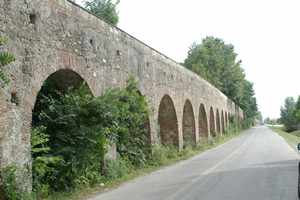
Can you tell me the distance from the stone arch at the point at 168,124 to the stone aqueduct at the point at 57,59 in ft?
7.62

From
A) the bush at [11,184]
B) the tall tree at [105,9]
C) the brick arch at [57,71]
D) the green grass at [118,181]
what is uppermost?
the tall tree at [105,9]

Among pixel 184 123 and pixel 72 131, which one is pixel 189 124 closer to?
pixel 184 123

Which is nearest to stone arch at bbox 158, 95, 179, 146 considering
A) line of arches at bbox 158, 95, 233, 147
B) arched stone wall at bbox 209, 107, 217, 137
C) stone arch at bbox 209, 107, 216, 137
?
line of arches at bbox 158, 95, 233, 147

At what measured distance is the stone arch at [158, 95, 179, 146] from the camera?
22188mm

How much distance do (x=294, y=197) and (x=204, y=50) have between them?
58489mm

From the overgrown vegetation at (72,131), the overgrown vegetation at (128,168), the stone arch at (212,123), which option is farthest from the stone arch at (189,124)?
the overgrown vegetation at (72,131)

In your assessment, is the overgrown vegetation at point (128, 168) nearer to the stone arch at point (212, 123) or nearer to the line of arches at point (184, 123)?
the line of arches at point (184, 123)

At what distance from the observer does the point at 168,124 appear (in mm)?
22531

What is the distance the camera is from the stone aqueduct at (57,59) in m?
8.80

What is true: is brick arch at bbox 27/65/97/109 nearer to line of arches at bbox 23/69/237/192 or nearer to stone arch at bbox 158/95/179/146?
line of arches at bbox 23/69/237/192

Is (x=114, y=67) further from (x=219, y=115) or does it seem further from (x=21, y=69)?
(x=219, y=115)

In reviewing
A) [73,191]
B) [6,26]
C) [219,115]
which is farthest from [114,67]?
[219,115]

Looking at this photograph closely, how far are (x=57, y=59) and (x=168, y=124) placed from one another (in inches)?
497

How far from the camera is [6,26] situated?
28.5 feet
